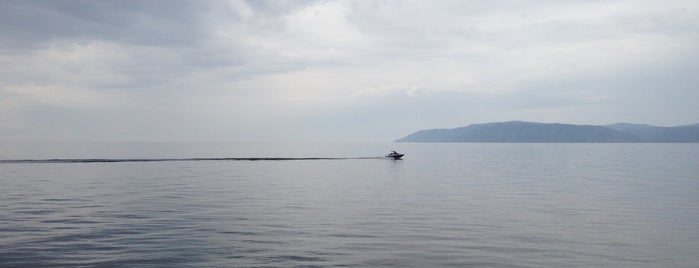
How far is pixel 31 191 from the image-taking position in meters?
59.7

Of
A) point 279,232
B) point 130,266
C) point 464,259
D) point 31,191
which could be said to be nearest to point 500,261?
point 464,259

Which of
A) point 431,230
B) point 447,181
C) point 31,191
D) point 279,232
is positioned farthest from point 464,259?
point 31,191

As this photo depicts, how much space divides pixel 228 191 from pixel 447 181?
35589 mm

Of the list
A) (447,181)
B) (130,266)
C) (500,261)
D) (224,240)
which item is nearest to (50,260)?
(130,266)

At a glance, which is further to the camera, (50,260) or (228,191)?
(228,191)

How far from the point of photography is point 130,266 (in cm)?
2417

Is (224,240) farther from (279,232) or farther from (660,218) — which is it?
(660,218)

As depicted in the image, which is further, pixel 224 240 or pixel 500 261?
pixel 224 240

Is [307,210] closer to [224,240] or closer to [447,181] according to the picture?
[224,240]

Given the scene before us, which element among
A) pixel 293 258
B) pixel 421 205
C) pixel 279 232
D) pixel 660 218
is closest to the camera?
pixel 293 258

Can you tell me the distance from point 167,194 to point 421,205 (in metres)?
30.7

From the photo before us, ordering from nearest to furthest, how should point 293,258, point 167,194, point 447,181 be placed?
point 293,258 < point 167,194 < point 447,181

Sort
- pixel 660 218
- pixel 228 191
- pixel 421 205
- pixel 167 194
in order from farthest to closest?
pixel 228 191
pixel 167 194
pixel 421 205
pixel 660 218

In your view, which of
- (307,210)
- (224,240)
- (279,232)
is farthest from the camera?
(307,210)
